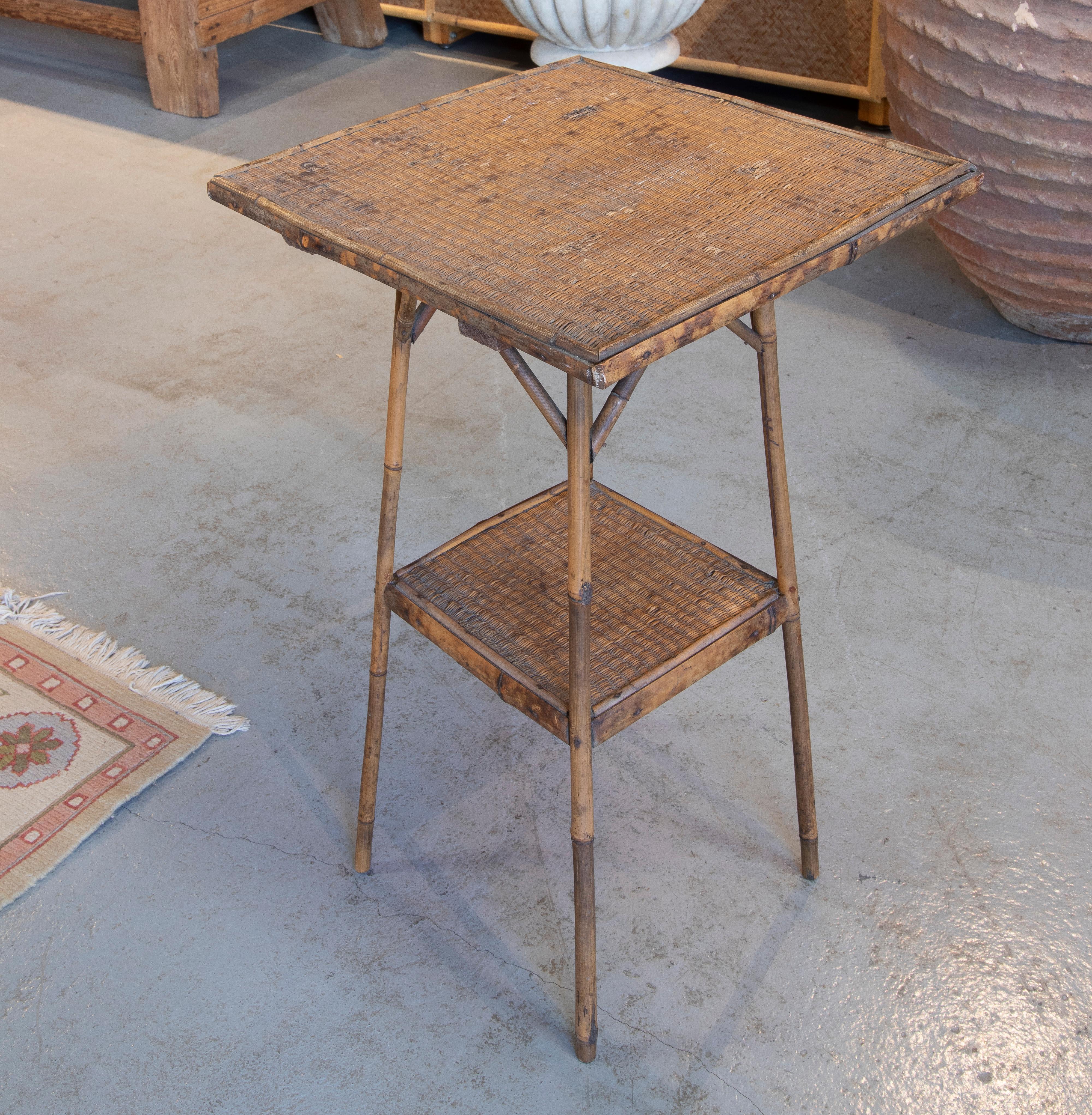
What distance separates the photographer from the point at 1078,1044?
1.30 meters

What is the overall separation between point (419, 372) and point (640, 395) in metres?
0.45

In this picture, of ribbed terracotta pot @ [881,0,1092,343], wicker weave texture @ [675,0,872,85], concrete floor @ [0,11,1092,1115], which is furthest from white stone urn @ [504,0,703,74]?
concrete floor @ [0,11,1092,1115]

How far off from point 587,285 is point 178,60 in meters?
2.90

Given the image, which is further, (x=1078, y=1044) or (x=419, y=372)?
(x=419, y=372)

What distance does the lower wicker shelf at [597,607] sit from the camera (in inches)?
47.5

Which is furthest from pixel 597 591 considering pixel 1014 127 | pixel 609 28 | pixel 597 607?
pixel 609 28

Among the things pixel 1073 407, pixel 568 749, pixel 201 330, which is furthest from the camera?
pixel 201 330

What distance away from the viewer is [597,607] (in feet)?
4.30

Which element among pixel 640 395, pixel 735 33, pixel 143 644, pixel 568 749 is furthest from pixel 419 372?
pixel 735 33

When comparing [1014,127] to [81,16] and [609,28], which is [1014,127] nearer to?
[609,28]

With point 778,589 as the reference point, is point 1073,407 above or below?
below

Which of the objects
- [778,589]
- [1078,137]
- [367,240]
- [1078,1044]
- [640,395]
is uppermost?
[367,240]

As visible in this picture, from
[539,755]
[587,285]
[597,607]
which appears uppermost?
[587,285]

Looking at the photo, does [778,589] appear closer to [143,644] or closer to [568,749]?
[568,749]
